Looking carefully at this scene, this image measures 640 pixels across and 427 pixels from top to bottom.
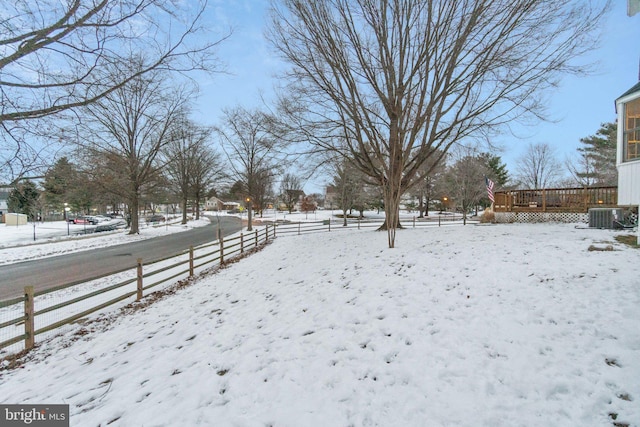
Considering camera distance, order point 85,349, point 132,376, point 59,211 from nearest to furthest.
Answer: point 132,376, point 85,349, point 59,211

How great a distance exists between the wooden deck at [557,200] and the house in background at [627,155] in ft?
25.3

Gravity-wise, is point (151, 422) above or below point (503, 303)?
below

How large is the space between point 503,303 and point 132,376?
5.20 m

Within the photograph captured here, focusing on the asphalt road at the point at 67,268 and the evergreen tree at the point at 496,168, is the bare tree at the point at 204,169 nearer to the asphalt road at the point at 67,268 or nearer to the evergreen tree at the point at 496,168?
the asphalt road at the point at 67,268

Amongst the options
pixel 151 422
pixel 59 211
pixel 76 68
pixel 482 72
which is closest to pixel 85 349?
pixel 151 422

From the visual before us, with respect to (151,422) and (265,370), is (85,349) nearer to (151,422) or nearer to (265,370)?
(151,422)

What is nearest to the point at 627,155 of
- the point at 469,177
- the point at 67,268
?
the point at 67,268

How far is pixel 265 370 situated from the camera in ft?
10.7

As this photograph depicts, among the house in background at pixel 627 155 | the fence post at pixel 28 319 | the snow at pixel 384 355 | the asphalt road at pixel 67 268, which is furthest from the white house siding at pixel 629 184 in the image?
the asphalt road at pixel 67 268

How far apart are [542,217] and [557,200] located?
52.2 inches

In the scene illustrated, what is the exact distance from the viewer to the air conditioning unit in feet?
33.1

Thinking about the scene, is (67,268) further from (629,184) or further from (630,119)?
(630,119)

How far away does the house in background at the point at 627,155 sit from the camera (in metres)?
7.02

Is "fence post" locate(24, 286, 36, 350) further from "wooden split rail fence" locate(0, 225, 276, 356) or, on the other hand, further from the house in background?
the house in background
